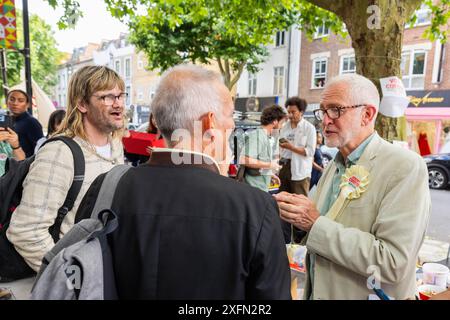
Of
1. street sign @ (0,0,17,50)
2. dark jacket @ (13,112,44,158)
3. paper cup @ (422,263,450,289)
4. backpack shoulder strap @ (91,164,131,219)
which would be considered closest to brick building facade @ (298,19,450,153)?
street sign @ (0,0,17,50)

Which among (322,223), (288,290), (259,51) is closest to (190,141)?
(288,290)

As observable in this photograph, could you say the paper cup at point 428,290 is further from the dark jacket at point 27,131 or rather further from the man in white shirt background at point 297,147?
the dark jacket at point 27,131

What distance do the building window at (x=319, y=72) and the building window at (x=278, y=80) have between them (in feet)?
7.53

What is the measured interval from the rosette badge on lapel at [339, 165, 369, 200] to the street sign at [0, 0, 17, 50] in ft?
17.5

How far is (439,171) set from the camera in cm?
1012

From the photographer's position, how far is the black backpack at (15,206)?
1.67 m

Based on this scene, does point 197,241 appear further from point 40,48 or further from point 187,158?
point 40,48

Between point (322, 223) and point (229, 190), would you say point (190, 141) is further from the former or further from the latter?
point (322, 223)

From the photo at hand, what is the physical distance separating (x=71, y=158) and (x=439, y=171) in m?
11.1

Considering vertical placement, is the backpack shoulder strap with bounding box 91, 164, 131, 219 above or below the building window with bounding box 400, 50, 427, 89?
below

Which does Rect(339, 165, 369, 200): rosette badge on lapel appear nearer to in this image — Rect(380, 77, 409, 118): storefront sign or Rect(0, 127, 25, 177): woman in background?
Rect(380, 77, 409, 118): storefront sign

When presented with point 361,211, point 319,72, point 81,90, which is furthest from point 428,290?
point 319,72

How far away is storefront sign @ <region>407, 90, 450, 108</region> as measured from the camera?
1563 centimetres

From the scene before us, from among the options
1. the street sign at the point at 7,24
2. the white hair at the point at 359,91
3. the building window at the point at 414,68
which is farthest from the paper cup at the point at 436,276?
the building window at the point at 414,68
